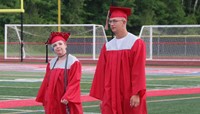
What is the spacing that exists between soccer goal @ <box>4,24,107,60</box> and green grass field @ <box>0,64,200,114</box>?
32.4ft

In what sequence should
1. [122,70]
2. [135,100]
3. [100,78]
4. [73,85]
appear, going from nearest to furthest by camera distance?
[135,100] < [122,70] < [100,78] < [73,85]

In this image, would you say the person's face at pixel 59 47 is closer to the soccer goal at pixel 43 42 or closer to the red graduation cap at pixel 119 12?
the red graduation cap at pixel 119 12

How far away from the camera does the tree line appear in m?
57.3

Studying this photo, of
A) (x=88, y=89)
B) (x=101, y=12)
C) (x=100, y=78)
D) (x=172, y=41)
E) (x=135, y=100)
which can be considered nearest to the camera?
(x=135, y=100)

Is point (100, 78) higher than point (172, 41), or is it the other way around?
point (100, 78)

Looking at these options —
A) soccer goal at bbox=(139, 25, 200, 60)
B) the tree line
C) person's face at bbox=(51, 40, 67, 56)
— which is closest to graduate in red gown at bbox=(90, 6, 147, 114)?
person's face at bbox=(51, 40, 67, 56)

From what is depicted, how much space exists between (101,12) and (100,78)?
55.4 metres

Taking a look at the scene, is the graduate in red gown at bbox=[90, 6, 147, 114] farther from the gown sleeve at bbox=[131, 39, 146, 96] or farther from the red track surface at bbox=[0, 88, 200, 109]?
the red track surface at bbox=[0, 88, 200, 109]

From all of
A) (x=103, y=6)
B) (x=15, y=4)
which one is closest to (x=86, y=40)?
(x=15, y=4)

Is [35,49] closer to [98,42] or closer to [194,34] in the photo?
[98,42]

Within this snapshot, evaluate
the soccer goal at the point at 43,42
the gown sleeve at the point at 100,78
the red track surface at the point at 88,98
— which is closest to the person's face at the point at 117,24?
the gown sleeve at the point at 100,78

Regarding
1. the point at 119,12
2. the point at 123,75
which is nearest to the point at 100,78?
the point at 123,75

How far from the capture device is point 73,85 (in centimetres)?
974

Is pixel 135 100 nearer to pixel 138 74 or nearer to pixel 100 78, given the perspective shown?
pixel 138 74
